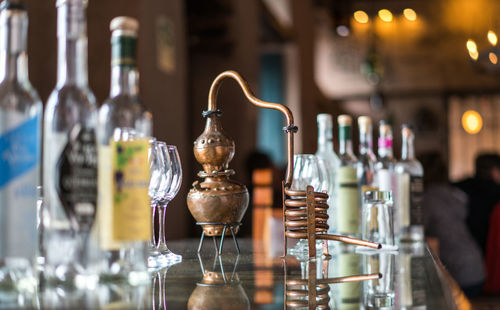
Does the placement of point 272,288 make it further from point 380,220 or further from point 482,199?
point 482,199

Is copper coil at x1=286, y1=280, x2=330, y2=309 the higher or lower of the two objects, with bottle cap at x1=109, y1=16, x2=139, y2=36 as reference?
lower

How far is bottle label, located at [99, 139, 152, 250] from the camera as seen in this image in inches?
24.9

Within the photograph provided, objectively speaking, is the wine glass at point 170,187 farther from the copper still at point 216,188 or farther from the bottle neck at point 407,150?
the bottle neck at point 407,150

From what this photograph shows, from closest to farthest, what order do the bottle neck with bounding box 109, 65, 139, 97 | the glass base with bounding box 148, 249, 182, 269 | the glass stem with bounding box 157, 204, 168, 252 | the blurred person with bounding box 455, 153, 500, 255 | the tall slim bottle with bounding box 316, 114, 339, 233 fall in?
1. the bottle neck with bounding box 109, 65, 139, 97
2. the glass base with bounding box 148, 249, 182, 269
3. the glass stem with bounding box 157, 204, 168, 252
4. the tall slim bottle with bounding box 316, 114, 339, 233
5. the blurred person with bounding box 455, 153, 500, 255

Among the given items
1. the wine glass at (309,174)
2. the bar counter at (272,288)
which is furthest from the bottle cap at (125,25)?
the wine glass at (309,174)

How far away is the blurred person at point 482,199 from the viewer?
338 cm

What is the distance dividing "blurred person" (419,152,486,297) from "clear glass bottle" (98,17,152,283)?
7.88 feet

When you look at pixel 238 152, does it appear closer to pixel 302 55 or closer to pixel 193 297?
pixel 302 55

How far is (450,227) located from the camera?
9.83 ft

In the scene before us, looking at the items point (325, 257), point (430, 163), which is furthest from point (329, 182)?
point (430, 163)

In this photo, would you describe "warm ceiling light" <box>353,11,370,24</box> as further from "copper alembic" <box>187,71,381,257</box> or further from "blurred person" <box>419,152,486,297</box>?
"copper alembic" <box>187,71,381,257</box>

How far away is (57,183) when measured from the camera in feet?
1.99

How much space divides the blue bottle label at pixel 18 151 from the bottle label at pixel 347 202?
779 millimetres

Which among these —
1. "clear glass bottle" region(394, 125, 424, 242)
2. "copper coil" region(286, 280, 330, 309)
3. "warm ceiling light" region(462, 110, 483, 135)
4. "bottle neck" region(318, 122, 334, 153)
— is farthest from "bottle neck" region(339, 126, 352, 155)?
"warm ceiling light" region(462, 110, 483, 135)
